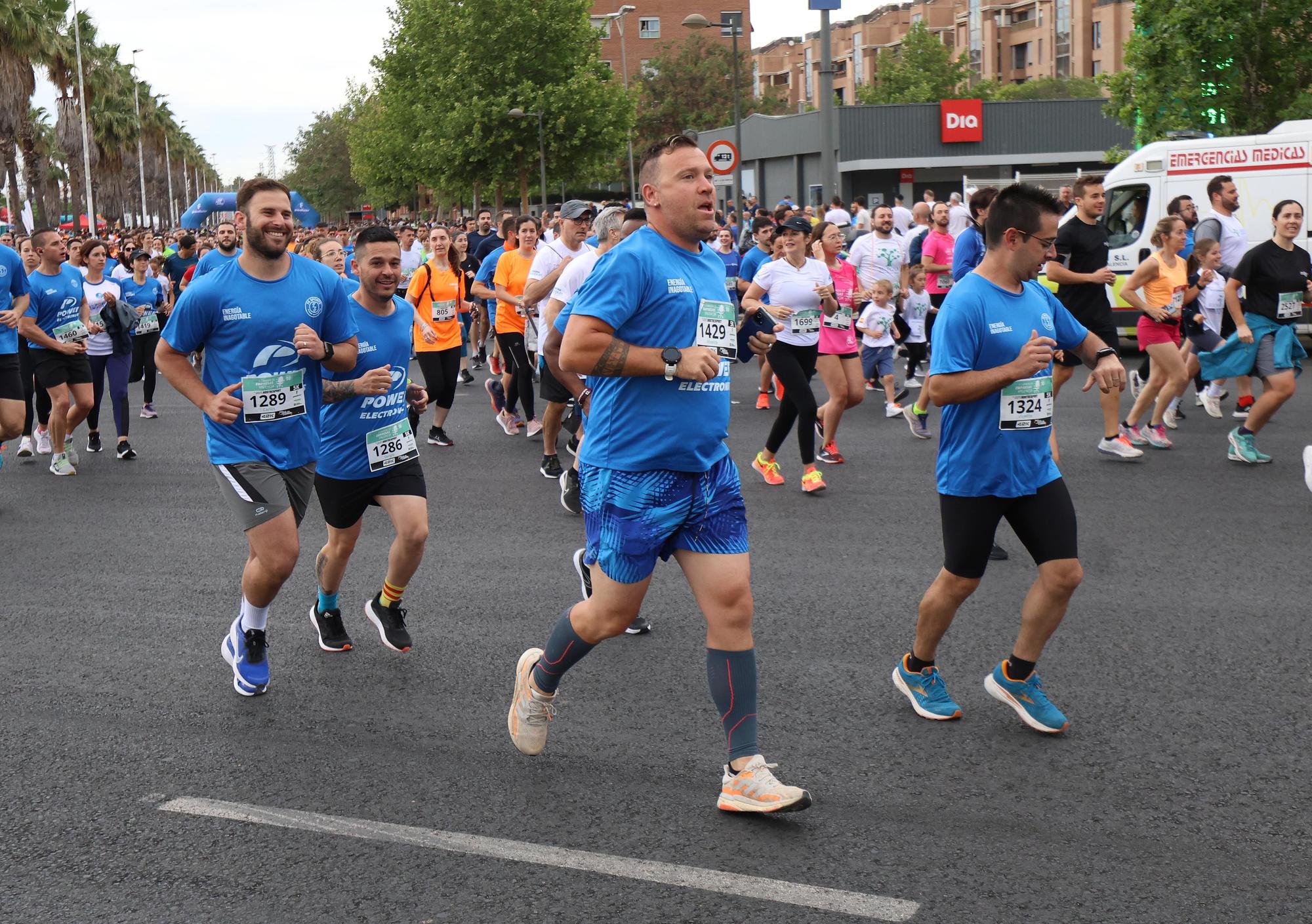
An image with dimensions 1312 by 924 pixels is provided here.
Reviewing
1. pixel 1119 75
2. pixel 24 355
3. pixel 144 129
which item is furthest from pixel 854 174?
pixel 144 129

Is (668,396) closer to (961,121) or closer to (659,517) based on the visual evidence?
(659,517)

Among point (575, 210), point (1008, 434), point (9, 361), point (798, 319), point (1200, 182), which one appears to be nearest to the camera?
point (1008, 434)

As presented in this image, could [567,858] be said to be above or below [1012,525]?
below

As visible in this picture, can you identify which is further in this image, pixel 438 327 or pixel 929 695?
pixel 438 327

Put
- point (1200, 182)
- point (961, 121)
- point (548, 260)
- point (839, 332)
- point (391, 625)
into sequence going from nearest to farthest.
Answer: point (391, 625), point (839, 332), point (548, 260), point (1200, 182), point (961, 121)

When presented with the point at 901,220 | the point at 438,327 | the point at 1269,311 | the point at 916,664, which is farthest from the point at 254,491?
the point at 901,220

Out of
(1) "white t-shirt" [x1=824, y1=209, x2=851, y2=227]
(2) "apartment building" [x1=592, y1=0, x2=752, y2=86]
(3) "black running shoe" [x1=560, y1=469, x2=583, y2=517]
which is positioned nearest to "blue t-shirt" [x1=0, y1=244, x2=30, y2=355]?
(3) "black running shoe" [x1=560, y1=469, x2=583, y2=517]

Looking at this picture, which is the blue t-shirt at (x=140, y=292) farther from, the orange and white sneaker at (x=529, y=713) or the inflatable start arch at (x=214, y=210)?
the inflatable start arch at (x=214, y=210)

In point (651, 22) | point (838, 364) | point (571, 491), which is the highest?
point (651, 22)

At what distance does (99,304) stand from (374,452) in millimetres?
7560

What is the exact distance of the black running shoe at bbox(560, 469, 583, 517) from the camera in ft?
26.1

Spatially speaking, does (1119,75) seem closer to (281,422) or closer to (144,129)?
(281,422)

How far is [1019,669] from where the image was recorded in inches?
190

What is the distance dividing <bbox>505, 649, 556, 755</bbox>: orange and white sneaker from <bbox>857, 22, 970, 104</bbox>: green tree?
76558 millimetres
